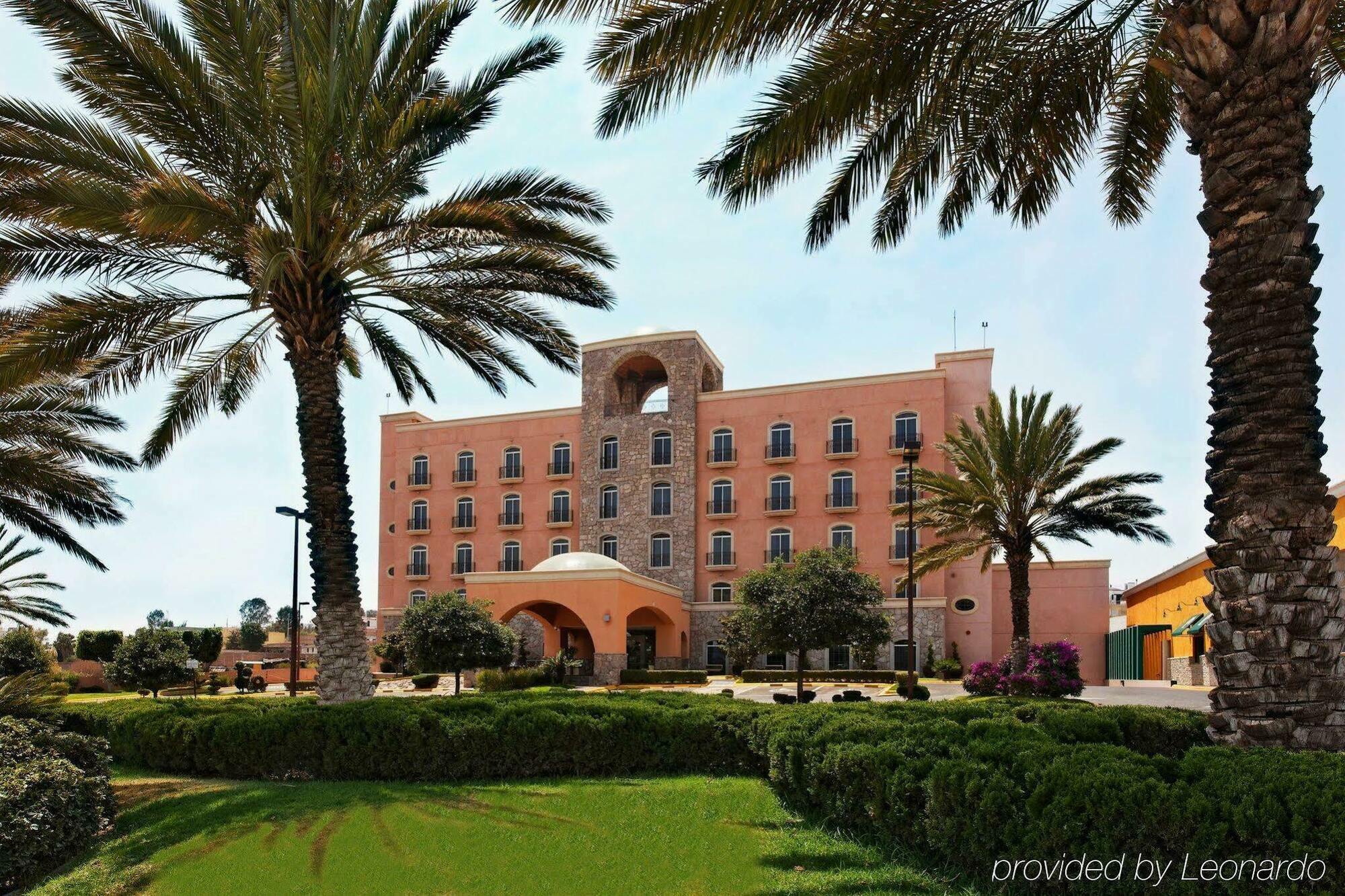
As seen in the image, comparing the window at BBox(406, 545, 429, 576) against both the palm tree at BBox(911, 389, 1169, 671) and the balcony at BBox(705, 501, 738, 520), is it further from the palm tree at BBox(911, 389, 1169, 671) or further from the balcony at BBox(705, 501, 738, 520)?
the palm tree at BBox(911, 389, 1169, 671)

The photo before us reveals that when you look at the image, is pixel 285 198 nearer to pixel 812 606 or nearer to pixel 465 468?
pixel 812 606

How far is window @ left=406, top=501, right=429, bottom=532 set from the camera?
51.5 m

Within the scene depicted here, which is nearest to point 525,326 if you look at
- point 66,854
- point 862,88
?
point 862,88

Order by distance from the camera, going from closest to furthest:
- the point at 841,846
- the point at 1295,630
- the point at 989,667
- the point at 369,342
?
the point at 1295,630 < the point at 841,846 < the point at 369,342 < the point at 989,667

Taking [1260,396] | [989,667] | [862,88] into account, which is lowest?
[989,667]

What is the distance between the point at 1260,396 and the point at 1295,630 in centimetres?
155

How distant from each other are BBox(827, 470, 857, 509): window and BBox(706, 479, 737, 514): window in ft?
14.5

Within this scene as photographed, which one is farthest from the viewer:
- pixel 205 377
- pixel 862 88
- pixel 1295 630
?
pixel 205 377

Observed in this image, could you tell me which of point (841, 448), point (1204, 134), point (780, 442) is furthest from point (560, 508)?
point (1204, 134)

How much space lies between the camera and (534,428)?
50.1m

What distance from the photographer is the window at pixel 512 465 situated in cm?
4991

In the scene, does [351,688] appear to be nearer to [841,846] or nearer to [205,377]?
[205,377]

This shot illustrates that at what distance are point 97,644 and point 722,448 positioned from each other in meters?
29.6

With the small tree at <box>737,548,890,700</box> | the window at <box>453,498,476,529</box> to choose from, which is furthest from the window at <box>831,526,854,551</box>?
the window at <box>453,498,476,529</box>
